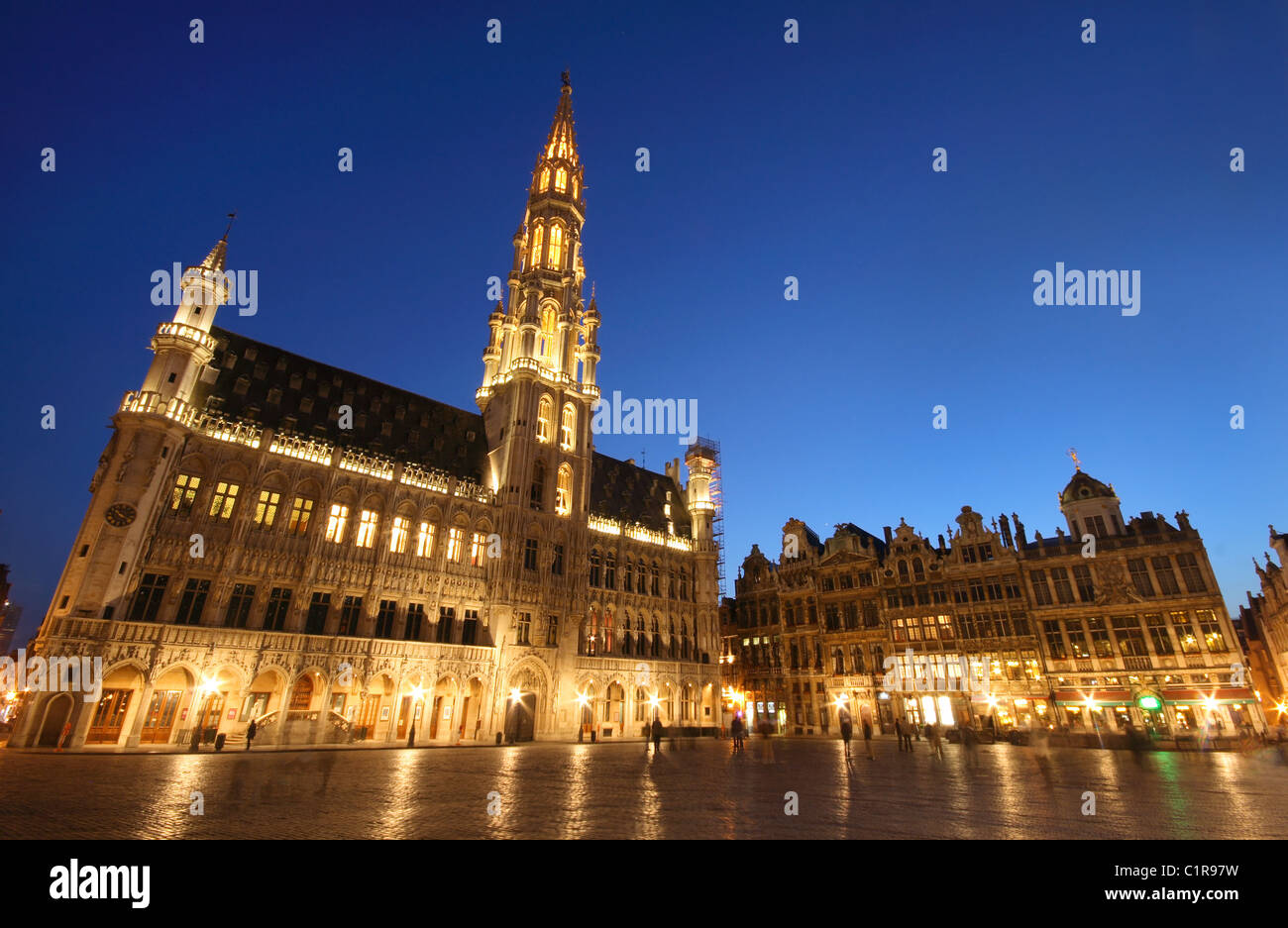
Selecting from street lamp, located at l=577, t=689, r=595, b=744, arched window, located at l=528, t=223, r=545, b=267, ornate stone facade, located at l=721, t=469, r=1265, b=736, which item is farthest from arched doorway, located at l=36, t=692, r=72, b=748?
ornate stone facade, located at l=721, t=469, r=1265, b=736

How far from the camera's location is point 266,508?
32344mm

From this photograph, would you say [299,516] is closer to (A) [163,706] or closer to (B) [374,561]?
(B) [374,561]

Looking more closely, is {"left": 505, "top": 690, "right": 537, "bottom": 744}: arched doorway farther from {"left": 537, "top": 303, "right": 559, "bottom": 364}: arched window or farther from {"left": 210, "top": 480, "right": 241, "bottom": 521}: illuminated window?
{"left": 537, "top": 303, "right": 559, "bottom": 364}: arched window

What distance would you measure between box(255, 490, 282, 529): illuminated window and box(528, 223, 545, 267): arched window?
30554 millimetres

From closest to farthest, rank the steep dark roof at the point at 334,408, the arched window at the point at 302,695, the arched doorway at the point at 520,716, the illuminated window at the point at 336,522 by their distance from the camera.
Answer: the arched window at the point at 302,695 < the illuminated window at the point at 336,522 < the steep dark roof at the point at 334,408 < the arched doorway at the point at 520,716

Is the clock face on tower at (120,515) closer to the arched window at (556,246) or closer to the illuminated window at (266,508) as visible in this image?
the illuminated window at (266,508)

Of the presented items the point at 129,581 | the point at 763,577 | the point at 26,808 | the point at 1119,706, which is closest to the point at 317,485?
the point at 129,581

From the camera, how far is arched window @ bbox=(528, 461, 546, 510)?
44.0 m

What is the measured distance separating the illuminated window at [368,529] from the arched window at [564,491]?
13702 mm

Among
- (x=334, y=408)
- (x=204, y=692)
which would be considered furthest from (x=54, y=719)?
(x=334, y=408)

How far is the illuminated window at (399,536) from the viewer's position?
36.1m

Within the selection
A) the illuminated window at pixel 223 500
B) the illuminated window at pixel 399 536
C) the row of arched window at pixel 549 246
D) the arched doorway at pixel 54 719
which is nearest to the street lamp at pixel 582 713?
the illuminated window at pixel 399 536

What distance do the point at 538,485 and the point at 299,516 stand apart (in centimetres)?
1669
